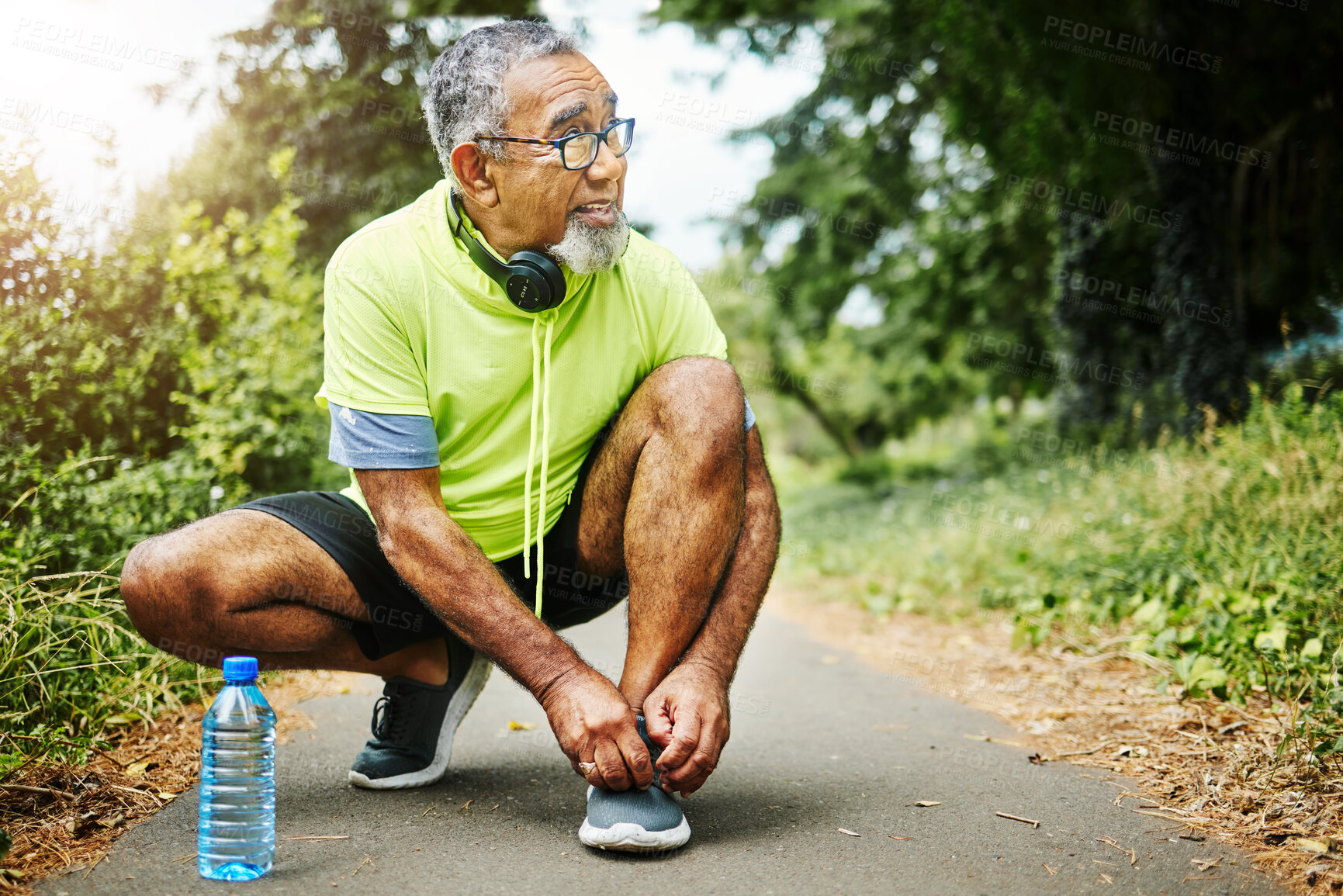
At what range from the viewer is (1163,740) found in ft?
9.05

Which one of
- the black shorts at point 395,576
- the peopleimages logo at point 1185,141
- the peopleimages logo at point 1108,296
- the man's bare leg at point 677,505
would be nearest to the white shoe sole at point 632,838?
the man's bare leg at point 677,505

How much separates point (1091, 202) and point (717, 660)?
8.34 meters

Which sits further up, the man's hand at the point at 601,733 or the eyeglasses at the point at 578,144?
the eyeglasses at the point at 578,144

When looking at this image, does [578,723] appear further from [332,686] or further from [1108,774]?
[332,686]

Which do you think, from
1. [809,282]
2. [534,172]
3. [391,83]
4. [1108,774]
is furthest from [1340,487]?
[809,282]

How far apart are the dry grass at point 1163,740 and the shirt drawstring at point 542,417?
4.92 feet

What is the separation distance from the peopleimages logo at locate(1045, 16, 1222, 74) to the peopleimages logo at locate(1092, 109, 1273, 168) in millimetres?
457

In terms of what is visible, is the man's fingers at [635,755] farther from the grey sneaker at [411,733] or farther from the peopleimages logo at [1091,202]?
the peopleimages logo at [1091,202]

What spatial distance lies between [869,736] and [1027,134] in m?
5.74

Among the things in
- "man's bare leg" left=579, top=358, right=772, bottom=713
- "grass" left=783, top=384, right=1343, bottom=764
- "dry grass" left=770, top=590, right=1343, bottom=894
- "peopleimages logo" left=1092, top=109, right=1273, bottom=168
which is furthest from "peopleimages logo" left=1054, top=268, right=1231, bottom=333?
"man's bare leg" left=579, top=358, right=772, bottom=713

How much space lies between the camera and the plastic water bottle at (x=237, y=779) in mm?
1873

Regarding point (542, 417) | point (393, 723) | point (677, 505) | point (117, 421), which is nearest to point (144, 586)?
point (393, 723)

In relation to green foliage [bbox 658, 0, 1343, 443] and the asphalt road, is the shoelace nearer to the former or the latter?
the asphalt road

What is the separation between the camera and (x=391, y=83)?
7164 millimetres
